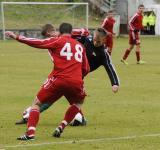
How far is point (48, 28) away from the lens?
1068 cm

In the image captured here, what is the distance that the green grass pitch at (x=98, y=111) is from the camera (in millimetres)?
9867

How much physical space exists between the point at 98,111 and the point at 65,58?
3.31 meters

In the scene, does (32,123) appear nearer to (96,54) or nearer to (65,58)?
(65,58)

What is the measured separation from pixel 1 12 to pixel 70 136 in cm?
3123

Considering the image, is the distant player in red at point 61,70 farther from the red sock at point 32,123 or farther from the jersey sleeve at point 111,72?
the jersey sleeve at point 111,72

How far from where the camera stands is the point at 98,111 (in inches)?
519

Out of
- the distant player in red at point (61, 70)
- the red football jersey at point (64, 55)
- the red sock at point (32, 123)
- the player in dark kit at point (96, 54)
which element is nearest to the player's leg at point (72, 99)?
the distant player in red at point (61, 70)

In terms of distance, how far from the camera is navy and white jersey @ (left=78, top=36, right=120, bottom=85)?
11336 mm

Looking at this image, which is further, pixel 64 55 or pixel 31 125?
pixel 64 55

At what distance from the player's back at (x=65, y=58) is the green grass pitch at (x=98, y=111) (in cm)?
103

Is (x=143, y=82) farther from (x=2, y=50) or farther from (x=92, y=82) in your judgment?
(x=2, y=50)

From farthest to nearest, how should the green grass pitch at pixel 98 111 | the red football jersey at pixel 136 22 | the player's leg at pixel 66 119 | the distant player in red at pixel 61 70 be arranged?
1. the red football jersey at pixel 136 22
2. the player's leg at pixel 66 119
3. the distant player in red at pixel 61 70
4. the green grass pitch at pixel 98 111

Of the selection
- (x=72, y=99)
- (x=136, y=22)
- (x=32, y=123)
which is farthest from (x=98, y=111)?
(x=136, y=22)

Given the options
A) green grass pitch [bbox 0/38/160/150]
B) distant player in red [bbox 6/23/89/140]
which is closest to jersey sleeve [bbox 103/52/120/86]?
green grass pitch [bbox 0/38/160/150]
